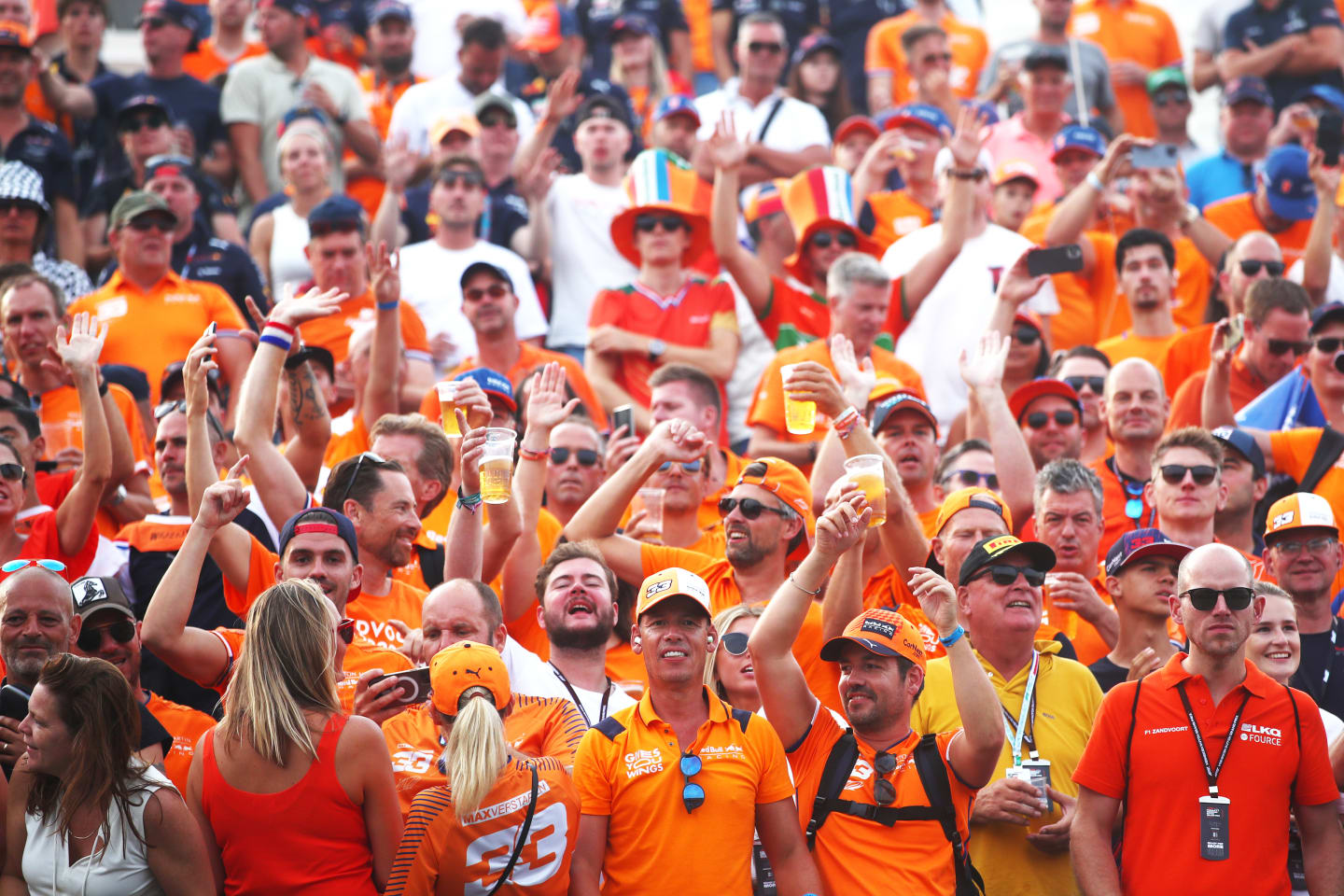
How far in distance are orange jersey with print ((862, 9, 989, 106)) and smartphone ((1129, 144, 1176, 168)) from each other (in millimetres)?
3038

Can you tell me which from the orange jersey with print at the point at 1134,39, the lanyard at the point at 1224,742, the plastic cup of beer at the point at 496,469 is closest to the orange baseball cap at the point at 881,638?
the lanyard at the point at 1224,742

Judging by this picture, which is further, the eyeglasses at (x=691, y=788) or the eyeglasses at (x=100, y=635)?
the eyeglasses at (x=100, y=635)

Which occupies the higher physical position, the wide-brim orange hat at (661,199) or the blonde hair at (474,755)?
the wide-brim orange hat at (661,199)

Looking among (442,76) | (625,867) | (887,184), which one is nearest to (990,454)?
(625,867)

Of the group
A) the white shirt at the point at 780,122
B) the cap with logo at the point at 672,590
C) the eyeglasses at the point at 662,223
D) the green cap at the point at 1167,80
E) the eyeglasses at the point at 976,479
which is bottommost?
the eyeglasses at the point at 976,479

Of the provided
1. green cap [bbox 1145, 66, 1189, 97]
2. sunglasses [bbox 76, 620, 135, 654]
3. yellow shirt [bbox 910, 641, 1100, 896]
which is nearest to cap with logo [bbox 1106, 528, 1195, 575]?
yellow shirt [bbox 910, 641, 1100, 896]

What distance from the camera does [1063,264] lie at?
334 inches

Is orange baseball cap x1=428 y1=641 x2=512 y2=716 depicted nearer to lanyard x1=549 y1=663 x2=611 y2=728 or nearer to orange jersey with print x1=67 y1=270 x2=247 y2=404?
lanyard x1=549 y1=663 x2=611 y2=728

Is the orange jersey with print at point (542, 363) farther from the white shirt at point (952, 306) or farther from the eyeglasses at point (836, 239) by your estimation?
the white shirt at point (952, 306)

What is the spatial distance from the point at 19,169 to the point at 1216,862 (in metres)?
7.61

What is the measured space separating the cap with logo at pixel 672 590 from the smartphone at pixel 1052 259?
3800 millimetres

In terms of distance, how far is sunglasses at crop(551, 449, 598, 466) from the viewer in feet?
25.1

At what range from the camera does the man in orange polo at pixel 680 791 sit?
500 cm

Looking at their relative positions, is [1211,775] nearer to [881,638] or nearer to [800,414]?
[881,638]
